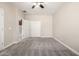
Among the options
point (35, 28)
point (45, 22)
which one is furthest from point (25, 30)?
point (45, 22)

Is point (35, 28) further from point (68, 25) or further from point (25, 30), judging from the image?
point (68, 25)

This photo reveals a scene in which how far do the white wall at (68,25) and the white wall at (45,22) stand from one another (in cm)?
12

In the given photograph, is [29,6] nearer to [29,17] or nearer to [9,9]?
[29,17]

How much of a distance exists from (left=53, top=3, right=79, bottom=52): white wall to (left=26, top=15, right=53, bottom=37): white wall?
122 mm

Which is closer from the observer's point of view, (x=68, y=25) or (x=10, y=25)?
(x=10, y=25)

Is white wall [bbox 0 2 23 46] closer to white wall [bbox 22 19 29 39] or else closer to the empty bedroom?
the empty bedroom

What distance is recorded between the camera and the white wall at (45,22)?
7.26ft

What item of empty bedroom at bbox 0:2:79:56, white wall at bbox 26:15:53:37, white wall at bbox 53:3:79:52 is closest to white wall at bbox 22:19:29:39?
empty bedroom at bbox 0:2:79:56

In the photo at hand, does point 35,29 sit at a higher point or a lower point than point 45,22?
lower

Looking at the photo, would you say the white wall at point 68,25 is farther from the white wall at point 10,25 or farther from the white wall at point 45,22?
the white wall at point 10,25

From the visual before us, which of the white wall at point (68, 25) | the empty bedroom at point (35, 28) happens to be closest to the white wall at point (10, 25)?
the empty bedroom at point (35, 28)

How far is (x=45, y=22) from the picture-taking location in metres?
2.30

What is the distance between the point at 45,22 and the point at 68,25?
26.6 inches

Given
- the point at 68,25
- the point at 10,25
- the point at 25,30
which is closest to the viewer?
the point at 10,25
